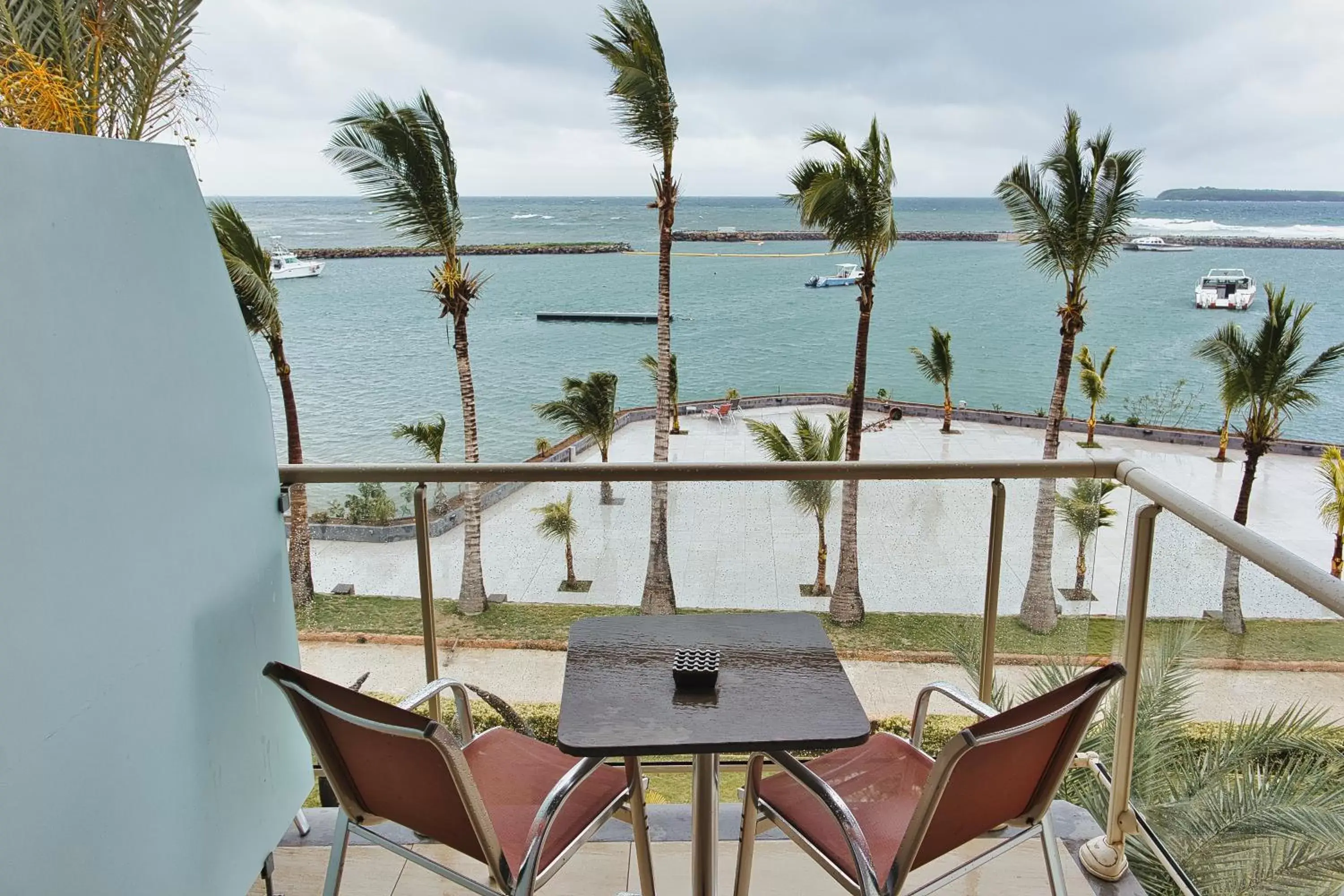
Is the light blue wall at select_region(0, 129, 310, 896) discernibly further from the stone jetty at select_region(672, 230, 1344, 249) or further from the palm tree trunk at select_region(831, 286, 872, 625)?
the stone jetty at select_region(672, 230, 1344, 249)

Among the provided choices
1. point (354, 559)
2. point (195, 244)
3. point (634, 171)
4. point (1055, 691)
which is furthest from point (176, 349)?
point (634, 171)

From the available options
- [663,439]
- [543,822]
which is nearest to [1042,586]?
[543,822]

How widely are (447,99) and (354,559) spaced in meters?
69.3

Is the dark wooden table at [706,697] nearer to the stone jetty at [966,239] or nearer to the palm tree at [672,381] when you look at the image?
the palm tree at [672,381]

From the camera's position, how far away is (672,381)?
37281 mm

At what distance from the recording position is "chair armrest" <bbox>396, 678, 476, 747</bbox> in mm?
1977

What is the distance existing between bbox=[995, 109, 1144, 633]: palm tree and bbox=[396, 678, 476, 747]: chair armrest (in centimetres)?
2178

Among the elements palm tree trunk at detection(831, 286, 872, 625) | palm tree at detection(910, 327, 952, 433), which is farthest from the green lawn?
palm tree at detection(910, 327, 952, 433)

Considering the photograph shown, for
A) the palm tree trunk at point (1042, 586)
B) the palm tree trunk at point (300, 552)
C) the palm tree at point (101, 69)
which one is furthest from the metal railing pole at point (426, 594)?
the palm tree trunk at point (1042, 586)

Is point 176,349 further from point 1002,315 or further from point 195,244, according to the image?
point 1002,315

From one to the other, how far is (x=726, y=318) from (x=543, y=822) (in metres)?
73.8

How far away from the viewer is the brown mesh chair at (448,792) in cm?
158

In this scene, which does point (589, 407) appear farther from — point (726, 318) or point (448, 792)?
point (726, 318)

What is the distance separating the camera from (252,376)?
219 centimetres
